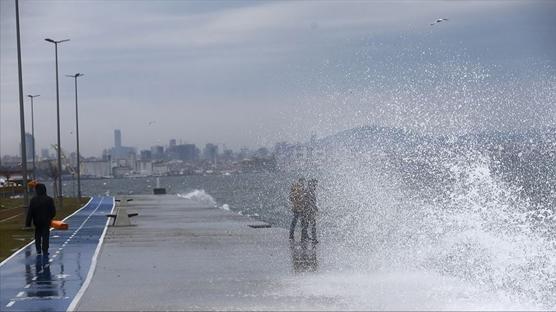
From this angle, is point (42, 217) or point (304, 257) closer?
point (304, 257)

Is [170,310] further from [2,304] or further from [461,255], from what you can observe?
[461,255]

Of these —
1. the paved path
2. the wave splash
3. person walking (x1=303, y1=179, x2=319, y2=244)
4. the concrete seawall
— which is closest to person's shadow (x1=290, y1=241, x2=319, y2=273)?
the concrete seawall

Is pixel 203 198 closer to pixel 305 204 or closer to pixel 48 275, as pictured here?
pixel 305 204

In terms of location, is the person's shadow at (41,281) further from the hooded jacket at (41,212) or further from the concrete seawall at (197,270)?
the hooded jacket at (41,212)

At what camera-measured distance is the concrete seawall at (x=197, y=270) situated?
15.6 m

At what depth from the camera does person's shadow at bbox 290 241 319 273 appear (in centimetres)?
2042

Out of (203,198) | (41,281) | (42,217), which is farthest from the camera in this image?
(203,198)

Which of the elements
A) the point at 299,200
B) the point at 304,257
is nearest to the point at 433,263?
the point at 304,257

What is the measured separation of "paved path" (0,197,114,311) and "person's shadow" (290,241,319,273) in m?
4.37

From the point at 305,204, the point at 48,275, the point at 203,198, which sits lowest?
the point at 203,198

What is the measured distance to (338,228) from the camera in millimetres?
44250

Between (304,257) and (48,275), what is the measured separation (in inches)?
233

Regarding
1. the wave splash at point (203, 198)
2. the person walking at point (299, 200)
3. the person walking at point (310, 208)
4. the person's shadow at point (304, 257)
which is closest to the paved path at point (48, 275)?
the person's shadow at point (304, 257)

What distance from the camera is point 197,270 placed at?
20.5 metres
